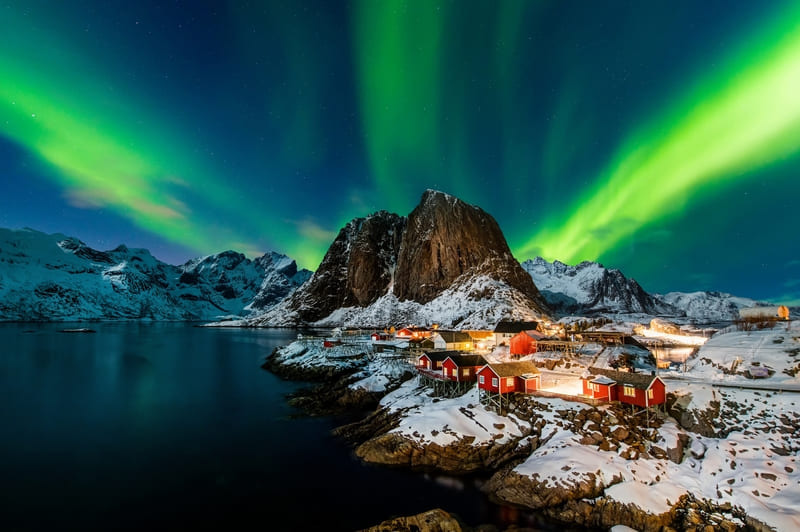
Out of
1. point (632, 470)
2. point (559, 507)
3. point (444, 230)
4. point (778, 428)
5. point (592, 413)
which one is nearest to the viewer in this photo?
point (559, 507)

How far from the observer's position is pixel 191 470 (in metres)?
28.8

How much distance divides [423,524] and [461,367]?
25.0 metres

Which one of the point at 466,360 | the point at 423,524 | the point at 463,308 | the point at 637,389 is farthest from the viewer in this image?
the point at 463,308

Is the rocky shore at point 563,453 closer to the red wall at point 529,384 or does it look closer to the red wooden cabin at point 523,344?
the red wall at point 529,384

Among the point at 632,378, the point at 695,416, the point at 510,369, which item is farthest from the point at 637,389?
the point at 510,369

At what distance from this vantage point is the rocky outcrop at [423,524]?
18.8 m

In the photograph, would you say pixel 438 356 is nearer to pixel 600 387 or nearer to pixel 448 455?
pixel 448 455

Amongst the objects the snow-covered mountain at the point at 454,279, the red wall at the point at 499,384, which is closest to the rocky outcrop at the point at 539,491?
the red wall at the point at 499,384

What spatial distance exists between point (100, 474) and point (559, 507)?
33.0 m

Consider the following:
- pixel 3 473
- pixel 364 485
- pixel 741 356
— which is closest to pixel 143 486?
pixel 3 473

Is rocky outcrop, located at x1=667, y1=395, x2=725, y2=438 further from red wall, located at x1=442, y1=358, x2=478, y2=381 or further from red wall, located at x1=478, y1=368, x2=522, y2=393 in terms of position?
red wall, located at x1=442, y1=358, x2=478, y2=381

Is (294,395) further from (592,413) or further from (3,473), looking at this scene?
(592,413)

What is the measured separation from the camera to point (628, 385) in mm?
31672

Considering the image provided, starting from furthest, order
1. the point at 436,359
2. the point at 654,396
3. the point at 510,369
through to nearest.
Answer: the point at 436,359 < the point at 510,369 < the point at 654,396
